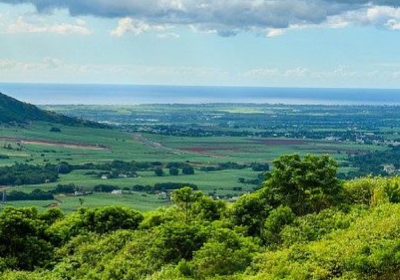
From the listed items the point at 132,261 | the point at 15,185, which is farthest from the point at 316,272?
the point at 15,185

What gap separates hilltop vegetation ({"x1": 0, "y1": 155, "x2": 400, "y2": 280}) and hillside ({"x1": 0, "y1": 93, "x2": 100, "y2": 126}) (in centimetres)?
15293

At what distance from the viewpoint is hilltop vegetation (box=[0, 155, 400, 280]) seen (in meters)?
20.5

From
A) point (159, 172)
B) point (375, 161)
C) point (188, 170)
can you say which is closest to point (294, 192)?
point (159, 172)

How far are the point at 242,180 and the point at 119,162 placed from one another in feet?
99.7

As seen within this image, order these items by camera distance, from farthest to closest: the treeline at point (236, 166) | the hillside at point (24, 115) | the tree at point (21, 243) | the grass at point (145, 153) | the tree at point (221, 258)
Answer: the hillside at point (24, 115), the treeline at point (236, 166), the grass at point (145, 153), the tree at point (21, 243), the tree at point (221, 258)

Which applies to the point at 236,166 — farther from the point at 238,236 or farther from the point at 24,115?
the point at 238,236

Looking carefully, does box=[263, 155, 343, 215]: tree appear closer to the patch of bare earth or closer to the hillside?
the patch of bare earth

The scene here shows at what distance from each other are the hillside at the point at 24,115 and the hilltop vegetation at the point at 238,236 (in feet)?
502

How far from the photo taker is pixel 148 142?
17100 centimetres

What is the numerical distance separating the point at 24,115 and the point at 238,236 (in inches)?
6645

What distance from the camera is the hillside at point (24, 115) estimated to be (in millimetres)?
179875

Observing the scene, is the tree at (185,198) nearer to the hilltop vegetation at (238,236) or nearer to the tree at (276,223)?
the hilltop vegetation at (238,236)

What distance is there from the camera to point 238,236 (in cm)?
2564

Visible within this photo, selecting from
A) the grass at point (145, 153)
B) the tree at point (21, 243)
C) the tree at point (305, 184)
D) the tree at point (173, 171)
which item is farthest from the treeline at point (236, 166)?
the tree at point (21, 243)
